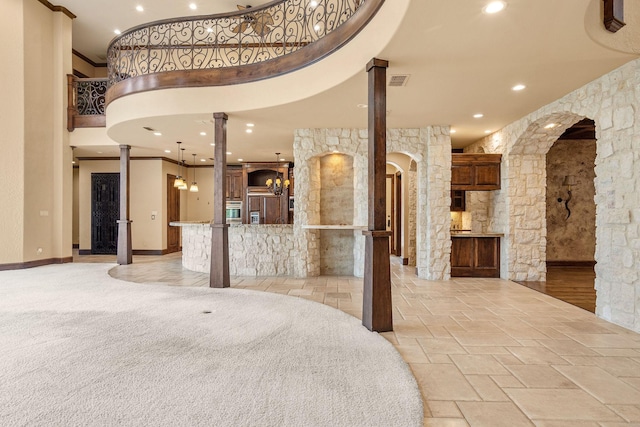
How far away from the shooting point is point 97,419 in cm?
202

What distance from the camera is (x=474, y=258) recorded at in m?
6.89

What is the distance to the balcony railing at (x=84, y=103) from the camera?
26.5ft

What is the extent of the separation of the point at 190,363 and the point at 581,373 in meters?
3.15

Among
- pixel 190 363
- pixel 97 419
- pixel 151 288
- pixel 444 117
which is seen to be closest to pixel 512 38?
pixel 444 117

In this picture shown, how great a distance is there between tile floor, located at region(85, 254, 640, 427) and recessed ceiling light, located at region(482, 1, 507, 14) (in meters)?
2.92

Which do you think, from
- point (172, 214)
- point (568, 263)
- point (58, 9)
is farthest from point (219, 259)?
point (568, 263)

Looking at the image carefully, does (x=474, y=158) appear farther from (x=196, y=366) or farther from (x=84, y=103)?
(x=84, y=103)

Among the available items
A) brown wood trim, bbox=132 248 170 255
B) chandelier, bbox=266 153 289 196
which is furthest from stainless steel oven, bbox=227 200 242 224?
brown wood trim, bbox=132 248 170 255

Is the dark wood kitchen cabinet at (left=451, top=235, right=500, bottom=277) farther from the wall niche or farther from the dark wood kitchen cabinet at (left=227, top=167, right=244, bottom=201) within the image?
the dark wood kitchen cabinet at (left=227, top=167, right=244, bottom=201)

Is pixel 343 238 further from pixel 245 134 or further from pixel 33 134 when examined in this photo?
pixel 33 134

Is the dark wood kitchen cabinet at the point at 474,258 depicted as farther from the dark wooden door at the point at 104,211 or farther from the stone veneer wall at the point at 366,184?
the dark wooden door at the point at 104,211

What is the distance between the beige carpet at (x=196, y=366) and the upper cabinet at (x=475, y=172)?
4.13 meters

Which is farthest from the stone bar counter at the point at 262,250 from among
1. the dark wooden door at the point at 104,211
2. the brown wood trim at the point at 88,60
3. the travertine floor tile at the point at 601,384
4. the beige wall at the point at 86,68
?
the brown wood trim at the point at 88,60

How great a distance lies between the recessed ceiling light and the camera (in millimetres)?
2699
